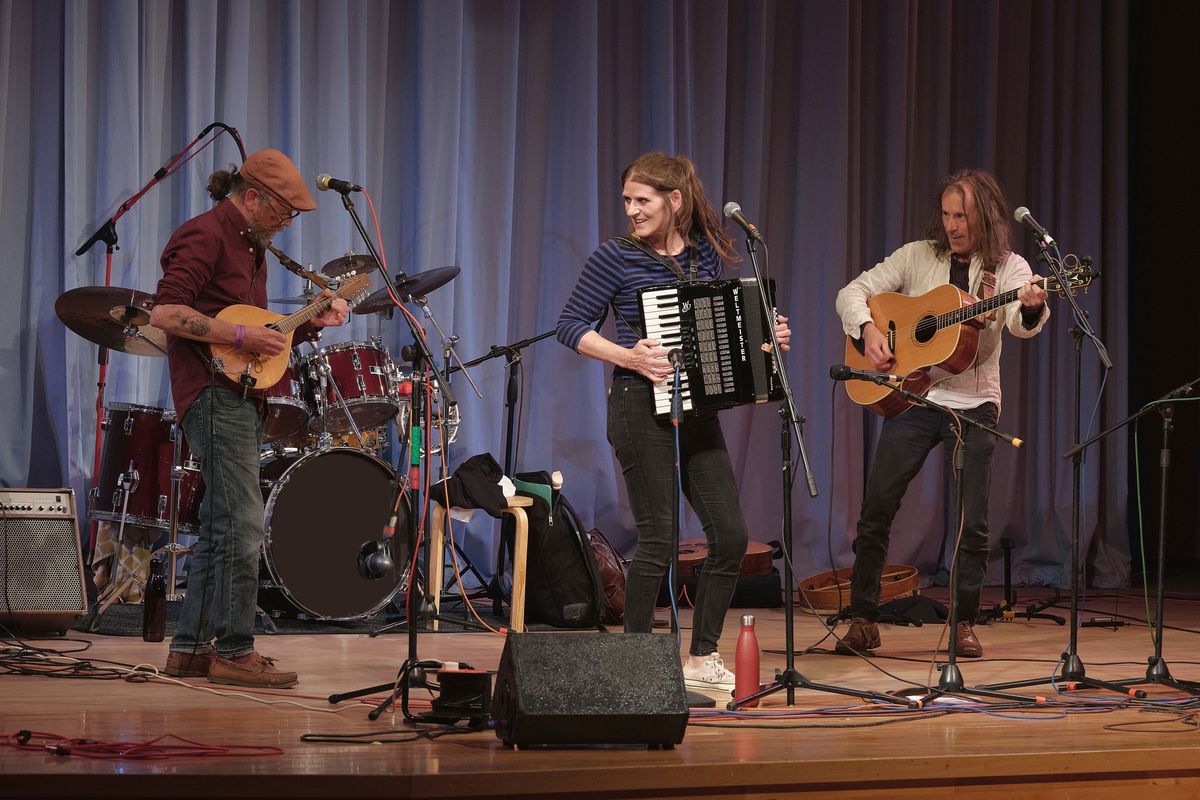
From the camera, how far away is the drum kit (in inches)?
223

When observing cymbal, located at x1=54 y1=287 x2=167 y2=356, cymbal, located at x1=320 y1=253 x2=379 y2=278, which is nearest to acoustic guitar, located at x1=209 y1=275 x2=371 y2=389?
cymbal, located at x1=54 y1=287 x2=167 y2=356

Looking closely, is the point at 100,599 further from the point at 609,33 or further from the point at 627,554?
the point at 609,33

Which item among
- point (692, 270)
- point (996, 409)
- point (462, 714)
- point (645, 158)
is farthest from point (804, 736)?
point (996, 409)

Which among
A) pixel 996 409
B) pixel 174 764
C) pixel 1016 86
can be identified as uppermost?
pixel 1016 86

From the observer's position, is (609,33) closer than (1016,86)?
Yes

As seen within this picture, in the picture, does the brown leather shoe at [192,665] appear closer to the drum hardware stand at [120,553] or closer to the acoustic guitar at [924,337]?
the drum hardware stand at [120,553]

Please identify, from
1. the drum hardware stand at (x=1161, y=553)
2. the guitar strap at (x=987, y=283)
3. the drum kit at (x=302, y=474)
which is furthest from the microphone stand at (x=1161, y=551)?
the drum kit at (x=302, y=474)

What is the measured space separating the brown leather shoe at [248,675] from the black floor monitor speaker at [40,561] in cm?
142

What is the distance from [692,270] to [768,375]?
16.3 inches

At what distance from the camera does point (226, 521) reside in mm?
4242

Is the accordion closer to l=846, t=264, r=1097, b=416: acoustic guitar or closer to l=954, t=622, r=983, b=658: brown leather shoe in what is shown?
l=846, t=264, r=1097, b=416: acoustic guitar

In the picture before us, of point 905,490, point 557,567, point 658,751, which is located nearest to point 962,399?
point 905,490

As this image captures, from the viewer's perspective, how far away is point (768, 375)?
3.98 meters

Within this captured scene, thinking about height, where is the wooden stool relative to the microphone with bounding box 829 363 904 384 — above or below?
below
